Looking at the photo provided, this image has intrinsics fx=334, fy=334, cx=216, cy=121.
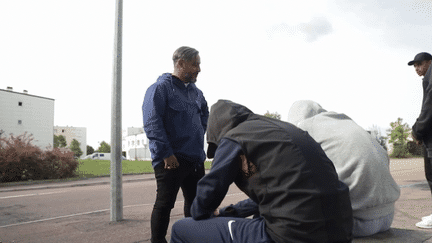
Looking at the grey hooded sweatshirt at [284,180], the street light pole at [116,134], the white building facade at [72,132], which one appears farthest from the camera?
the white building facade at [72,132]

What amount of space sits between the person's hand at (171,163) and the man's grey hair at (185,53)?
977 mm

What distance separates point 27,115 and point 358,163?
65.9 metres

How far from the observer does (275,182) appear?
1.57 m

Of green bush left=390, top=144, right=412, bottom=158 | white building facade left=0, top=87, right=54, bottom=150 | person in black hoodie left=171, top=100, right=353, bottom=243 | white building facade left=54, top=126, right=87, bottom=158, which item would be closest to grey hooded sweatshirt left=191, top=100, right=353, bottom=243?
person in black hoodie left=171, top=100, right=353, bottom=243

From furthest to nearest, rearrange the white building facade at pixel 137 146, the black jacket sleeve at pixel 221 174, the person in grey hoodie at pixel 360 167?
the white building facade at pixel 137 146 → the person in grey hoodie at pixel 360 167 → the black jacket sleeve at pixel 221 174

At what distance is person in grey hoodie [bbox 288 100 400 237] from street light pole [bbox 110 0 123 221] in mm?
3254

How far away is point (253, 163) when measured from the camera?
1639 millimetres

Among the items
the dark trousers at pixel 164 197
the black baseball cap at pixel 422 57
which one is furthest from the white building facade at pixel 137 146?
the dark trousers at pixel 164 197

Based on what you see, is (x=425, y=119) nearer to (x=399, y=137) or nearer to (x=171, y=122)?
(x=171, y=122)

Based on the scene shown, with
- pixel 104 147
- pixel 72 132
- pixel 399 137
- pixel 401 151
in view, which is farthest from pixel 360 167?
pixel 72 132

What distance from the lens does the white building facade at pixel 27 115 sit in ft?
181

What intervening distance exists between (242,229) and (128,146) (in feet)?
361

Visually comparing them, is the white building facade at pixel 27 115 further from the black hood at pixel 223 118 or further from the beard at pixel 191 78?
the black hood at pixel 223 118

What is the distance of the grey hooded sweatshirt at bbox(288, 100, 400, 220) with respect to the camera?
2369mm
